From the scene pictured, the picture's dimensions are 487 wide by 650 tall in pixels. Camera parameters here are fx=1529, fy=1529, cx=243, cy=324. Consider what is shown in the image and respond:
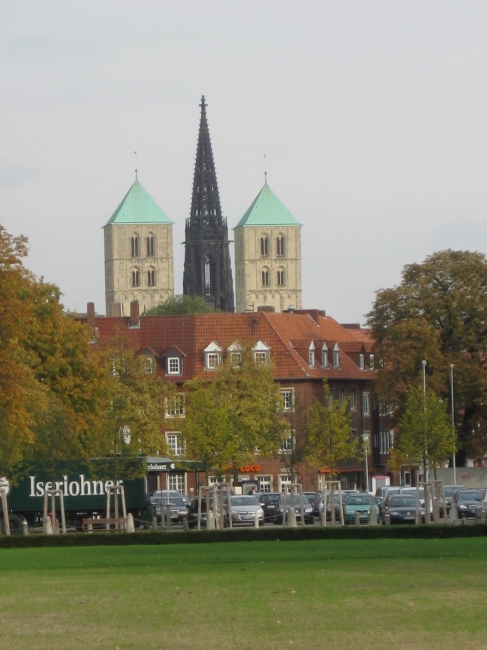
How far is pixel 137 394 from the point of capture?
8338 centimetres

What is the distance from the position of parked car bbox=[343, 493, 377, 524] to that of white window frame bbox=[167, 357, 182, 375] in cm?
4001

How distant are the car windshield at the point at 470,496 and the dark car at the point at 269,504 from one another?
313 inches

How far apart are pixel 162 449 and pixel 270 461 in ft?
49.7

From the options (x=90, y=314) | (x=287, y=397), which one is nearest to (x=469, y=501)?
(x=287, y=397)

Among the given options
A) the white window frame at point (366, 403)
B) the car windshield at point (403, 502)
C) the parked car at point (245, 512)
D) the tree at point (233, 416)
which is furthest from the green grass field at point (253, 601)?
the white window frame at point (366, 403)

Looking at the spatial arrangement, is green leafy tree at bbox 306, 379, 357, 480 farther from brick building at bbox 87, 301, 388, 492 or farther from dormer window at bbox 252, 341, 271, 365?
dormer window at bbox 252, 341, 271, 365

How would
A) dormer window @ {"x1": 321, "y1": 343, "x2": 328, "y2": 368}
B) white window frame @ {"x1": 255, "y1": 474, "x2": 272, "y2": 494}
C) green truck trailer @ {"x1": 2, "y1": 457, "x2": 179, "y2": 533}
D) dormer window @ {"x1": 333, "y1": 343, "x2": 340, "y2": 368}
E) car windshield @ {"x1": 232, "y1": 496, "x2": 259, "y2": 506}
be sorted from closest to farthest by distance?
1. car windshield @ {"x1": 232, "y1": 496, "x2": 259, "y2": 506}
2. green truck trailer @ {"x1": 2, "y1": 457, "x2": 179, "y2": 533}
3. white window frame @ {"x1": 255, "y1": 474, "x2": 272, "y2": 494}
4. dormer window @ {"x1": 321, "y1": 343, "x2": 328, "y2": 368}
5. dormer window @ {"x1": 333, "y1": 343, "x2": 340, "y2": 368}

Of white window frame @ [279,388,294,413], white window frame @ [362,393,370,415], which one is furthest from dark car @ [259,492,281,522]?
white window frame @ [362,393,370,415]

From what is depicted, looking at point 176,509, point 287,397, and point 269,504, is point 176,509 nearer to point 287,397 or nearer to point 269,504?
point 269,504

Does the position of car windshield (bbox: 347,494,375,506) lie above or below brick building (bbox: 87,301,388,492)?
below

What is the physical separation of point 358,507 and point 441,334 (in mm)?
29154

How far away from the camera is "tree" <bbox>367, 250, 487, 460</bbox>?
8380 cm

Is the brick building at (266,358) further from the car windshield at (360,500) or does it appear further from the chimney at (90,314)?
the car windshield at (360,500)

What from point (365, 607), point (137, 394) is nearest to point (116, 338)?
point (137, 394)
